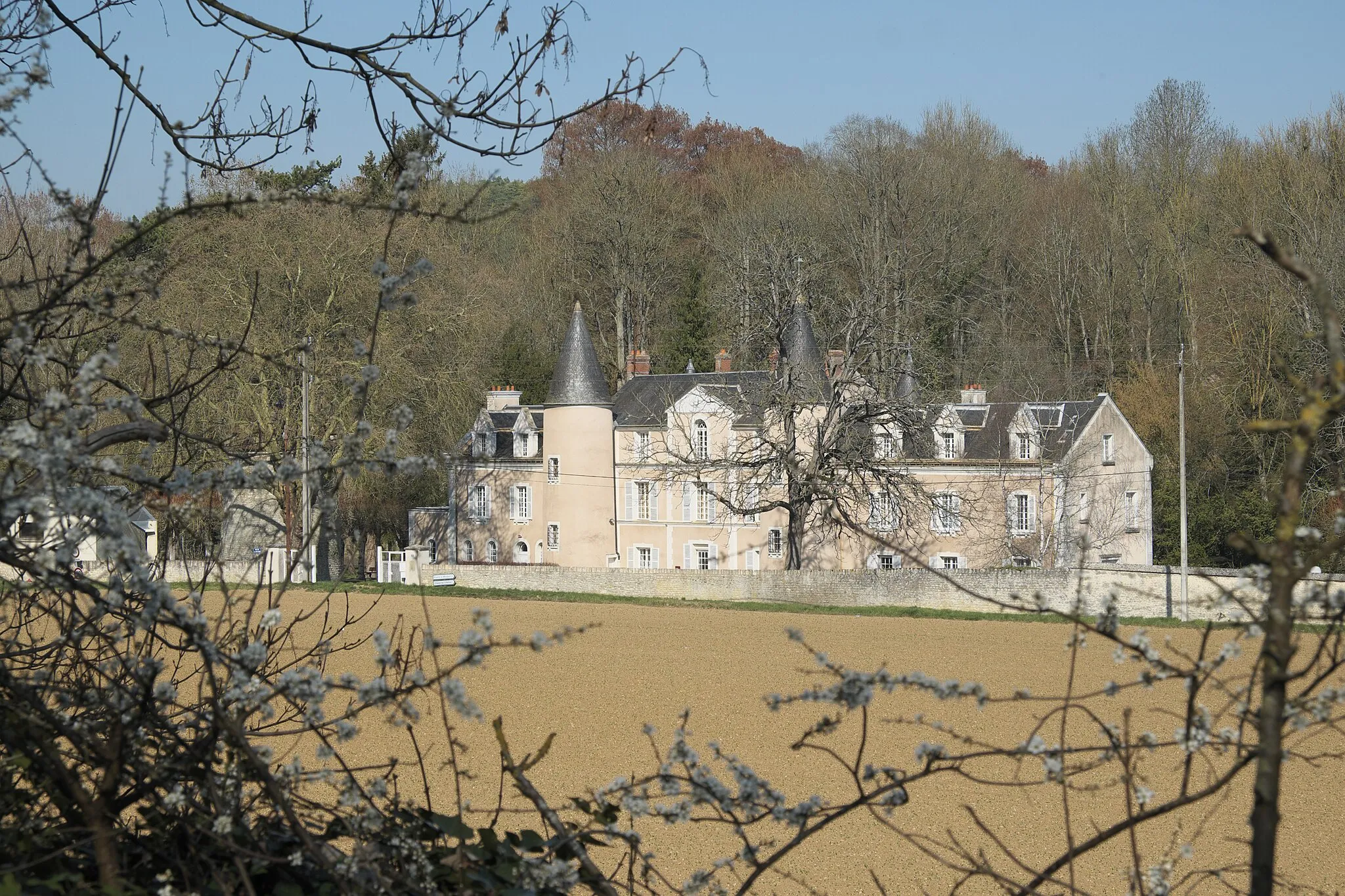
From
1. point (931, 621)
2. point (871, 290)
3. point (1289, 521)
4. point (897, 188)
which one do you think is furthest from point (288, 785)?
point (897, 188)

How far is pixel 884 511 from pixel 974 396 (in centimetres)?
723

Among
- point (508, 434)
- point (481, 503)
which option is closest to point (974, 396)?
point (508, 434)

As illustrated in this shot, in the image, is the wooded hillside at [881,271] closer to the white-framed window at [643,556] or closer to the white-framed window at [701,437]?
the white-framed window at [701,437]

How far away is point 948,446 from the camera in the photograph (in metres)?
35.9

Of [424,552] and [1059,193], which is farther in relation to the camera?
[1059,193]

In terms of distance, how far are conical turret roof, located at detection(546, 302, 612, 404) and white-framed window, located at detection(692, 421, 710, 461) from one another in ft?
8.31

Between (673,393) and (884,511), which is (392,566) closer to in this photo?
(673,393)

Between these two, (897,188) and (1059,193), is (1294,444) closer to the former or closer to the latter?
(897,188)

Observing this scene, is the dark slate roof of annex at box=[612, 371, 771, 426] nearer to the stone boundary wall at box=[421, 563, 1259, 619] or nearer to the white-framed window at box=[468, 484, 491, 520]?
the stone boundary wall at box=[421, 563, 1259, 619]

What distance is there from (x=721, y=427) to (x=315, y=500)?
112ft

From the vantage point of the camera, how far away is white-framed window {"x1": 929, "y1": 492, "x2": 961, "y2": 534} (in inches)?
1292

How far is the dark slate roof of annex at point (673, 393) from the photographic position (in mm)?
34188

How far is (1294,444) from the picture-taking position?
1715 millimetres

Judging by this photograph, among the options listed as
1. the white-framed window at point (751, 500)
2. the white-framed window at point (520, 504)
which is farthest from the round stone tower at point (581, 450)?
the white-framed window at point (751, 500)
